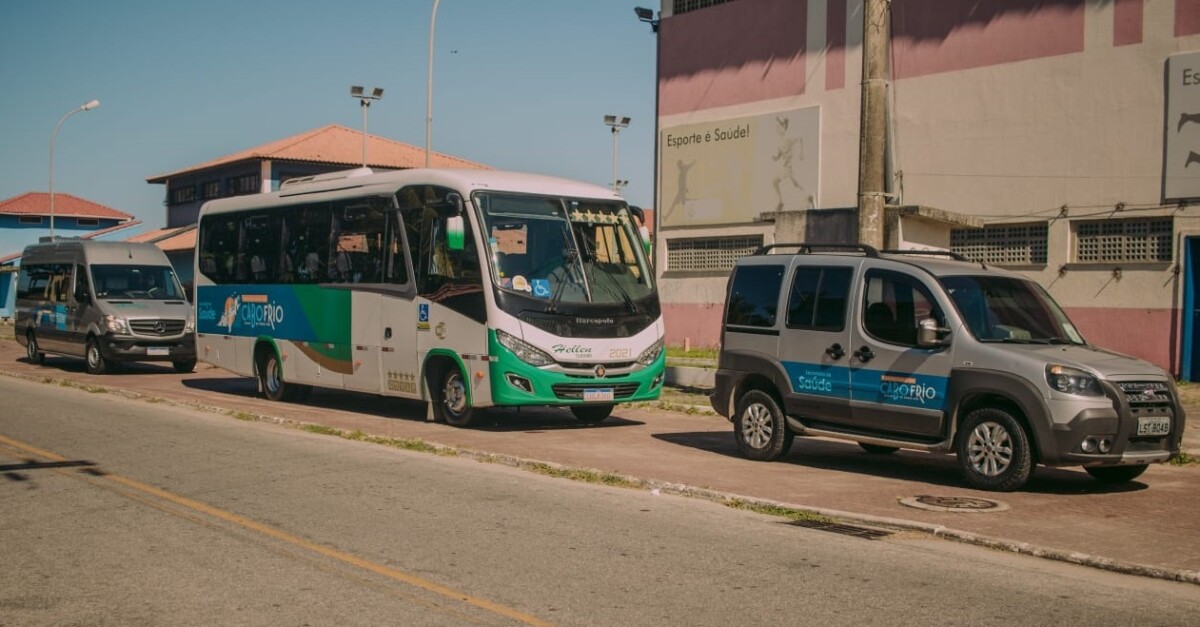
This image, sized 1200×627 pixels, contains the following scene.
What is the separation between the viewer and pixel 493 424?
1722cm

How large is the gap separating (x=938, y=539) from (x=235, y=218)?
15.9 m

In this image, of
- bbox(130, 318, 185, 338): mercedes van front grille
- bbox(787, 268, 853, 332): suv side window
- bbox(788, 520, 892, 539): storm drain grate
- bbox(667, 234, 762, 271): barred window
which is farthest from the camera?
bbox(667, 234, 762, 271): barred window

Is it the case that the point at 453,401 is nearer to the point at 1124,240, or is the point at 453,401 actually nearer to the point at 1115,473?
the point at 1115,473

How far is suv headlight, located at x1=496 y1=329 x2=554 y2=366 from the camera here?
15.6 meters

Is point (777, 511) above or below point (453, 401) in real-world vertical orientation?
below

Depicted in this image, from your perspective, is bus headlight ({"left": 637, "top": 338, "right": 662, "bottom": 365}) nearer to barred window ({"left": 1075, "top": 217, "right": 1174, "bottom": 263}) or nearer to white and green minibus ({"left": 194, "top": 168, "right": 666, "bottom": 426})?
white and green minibus ({"left": 194, "top": 168, "right": 666, "bottom": 426})

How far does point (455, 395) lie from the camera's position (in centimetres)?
1673

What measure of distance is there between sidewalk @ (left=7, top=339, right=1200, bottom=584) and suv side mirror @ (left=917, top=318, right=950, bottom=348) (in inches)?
52.8

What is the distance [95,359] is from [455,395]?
14.0 metres

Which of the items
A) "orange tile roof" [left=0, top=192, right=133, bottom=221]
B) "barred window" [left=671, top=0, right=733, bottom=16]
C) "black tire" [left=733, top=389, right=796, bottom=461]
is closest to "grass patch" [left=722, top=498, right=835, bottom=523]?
"black tire" [left=733, top=389, right=796, bottom=461]

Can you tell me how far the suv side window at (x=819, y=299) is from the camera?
41.1 ft

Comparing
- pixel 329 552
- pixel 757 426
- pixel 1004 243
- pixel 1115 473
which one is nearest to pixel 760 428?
pixel 757 426

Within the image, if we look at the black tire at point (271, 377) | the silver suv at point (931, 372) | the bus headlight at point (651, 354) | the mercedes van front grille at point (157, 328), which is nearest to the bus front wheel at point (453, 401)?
the bus headlight at point (651, 354)

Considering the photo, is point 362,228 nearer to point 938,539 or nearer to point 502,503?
point 502,503
